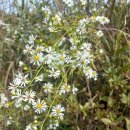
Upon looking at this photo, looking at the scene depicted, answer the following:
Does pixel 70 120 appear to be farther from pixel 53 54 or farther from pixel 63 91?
pixel 53 54

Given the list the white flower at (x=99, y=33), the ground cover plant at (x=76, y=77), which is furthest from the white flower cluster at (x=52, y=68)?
the white flower at (x=99, y=33)

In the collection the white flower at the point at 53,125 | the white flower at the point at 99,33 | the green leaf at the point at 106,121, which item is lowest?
Answer: the white flower at the point at 53,125

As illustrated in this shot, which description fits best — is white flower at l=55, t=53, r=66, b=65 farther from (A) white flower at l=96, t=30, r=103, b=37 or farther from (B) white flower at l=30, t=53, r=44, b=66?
(A) white flower at l=96, t=30, r=103, b=37

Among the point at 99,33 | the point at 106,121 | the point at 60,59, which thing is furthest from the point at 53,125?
the point at 99,33

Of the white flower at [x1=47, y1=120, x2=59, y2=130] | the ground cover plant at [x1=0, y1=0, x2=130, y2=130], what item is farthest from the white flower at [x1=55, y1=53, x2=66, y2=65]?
the white flower at [x1=47, y1=120, x2=59, y2=130]

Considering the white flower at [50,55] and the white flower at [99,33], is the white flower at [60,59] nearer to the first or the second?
the white flower at [50,55]

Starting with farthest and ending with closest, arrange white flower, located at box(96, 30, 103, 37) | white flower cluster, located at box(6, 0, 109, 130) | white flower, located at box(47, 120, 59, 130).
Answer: white flower, located at box(96, 30, 103, 37)
white flower, located at box(47, 120, 59, 130)
white flower cluster, located at box(6, 0, 109, 130)

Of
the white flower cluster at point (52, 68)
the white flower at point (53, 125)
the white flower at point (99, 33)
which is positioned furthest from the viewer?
the white flower at point (99, 33)

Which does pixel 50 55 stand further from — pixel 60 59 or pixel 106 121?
pixel 106 121

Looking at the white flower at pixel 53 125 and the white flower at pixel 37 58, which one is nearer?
the white flower at pixel 37 58

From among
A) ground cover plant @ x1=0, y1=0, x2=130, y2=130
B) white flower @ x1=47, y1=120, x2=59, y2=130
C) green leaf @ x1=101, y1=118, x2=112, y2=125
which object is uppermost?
ground cover plant @ x1=0, y1=0, x2=130, y2=130

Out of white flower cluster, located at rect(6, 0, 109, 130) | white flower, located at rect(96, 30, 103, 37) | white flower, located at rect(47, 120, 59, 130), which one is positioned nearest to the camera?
white flower cluster, located at rect(6, 0, 109, 130)
